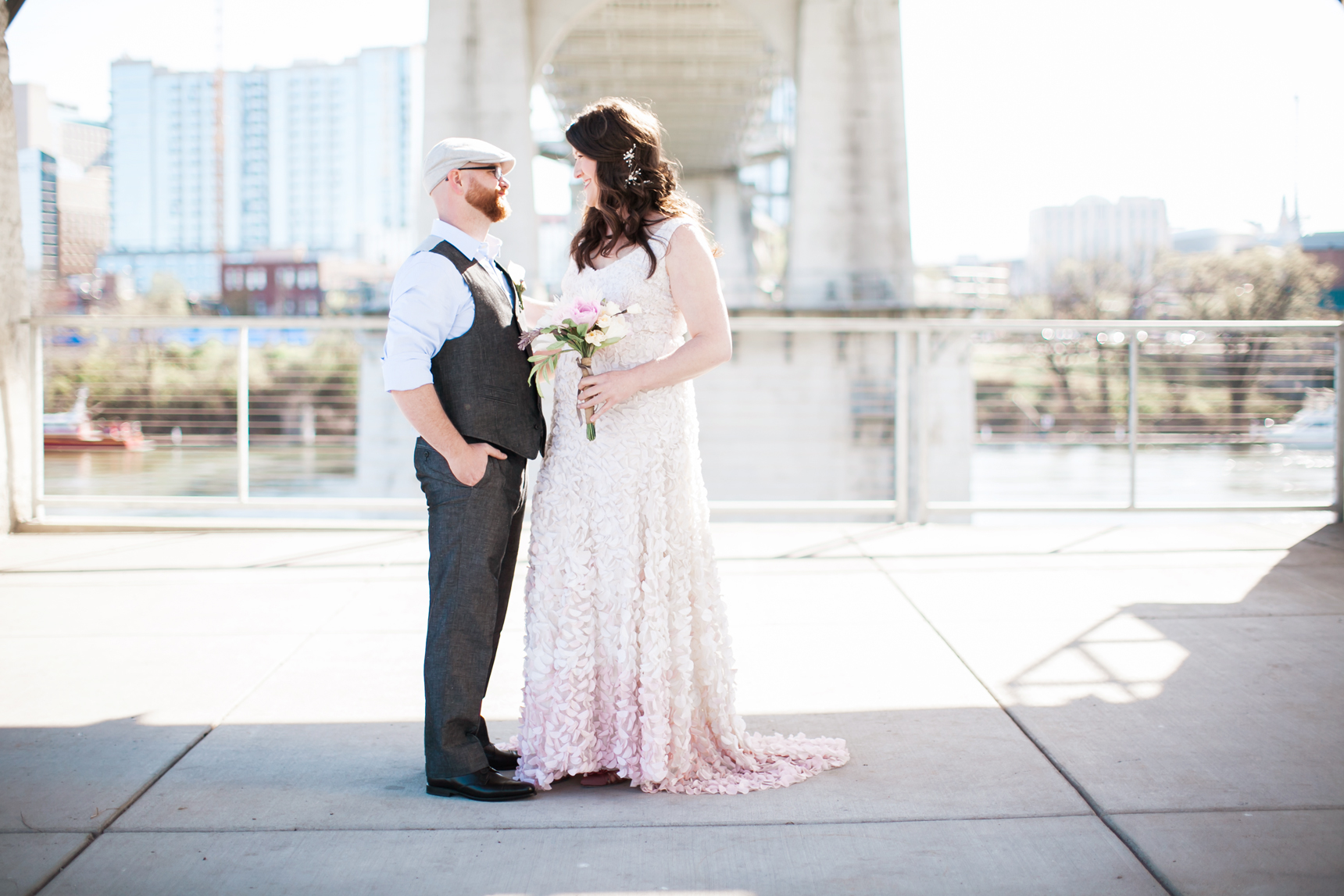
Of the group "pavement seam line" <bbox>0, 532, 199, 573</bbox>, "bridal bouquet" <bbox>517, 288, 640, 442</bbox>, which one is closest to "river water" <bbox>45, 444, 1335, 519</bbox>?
"pavement seam line" <bbox>0, 532, 199, 573</bbox>

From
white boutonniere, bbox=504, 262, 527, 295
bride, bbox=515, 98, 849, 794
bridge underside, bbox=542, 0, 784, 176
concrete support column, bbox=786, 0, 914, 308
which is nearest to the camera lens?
bride, bbox=515, 98, 849, 794

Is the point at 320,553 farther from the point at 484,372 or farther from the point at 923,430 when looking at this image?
the point at 923,430

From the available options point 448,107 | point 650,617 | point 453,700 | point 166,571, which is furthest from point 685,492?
point 448,107

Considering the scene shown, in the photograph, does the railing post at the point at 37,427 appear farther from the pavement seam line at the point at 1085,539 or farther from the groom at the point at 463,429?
the pavement seam line at the point at 1085,539

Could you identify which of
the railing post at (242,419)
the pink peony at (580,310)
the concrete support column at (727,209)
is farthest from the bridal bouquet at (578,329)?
the concrete support column at (727,209)

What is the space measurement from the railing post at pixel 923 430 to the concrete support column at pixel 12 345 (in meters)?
5.89

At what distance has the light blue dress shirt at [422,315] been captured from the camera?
250 cm

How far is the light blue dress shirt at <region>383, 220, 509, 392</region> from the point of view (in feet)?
8.20

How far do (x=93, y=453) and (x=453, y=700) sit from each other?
5994 mm

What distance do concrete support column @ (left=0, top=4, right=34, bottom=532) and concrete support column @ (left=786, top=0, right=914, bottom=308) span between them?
1911 centimetres

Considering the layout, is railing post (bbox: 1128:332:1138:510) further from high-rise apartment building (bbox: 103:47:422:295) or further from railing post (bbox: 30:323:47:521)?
high-rise apartment building (bbox: 103:47:422:295)

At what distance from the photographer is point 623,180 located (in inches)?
106

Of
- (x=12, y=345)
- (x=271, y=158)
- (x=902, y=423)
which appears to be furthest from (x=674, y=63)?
(x=271, y=158)

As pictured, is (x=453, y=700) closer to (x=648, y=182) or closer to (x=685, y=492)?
(x=685, y=492)
